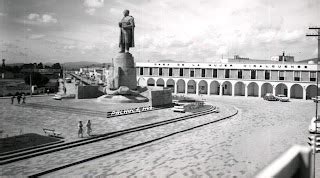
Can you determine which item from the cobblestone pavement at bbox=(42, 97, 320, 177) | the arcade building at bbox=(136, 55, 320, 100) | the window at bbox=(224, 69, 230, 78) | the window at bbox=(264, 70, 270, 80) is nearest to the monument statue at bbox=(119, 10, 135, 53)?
the cobblestone pavement at bbox=(42, 97, 320, 177)

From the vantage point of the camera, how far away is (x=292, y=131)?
1780cm

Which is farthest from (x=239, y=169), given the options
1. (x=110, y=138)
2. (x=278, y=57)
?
(x=278, y=57)

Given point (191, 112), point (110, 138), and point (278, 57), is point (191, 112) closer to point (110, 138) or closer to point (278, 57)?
point (110, 138)

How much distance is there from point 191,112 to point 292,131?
8140mm

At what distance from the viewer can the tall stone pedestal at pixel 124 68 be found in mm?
27609

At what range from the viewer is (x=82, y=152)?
39.5 ft

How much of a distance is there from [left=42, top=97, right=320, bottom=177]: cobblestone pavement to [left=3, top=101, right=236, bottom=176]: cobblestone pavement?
27.9 inches

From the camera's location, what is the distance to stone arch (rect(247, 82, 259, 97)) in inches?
1770

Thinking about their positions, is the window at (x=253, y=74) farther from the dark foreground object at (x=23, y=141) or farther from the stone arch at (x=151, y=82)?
the dark foreground object at (x=23, y=141)

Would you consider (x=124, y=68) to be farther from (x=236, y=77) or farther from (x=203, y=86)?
(x=203, y=86)

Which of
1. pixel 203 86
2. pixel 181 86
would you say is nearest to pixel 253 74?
pixel 203 86

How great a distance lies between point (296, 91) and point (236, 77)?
9080 millimetres

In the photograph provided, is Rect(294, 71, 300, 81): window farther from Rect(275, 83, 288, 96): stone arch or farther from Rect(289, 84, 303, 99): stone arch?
Rect(275, 83, 288, 96): stone arch

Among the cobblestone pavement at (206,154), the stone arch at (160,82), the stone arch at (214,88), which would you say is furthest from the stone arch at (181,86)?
the cobblestone pavement at (206,154)
